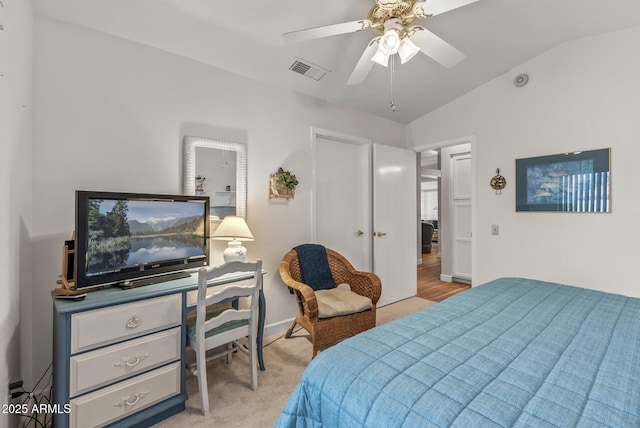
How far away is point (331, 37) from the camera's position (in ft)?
8.05

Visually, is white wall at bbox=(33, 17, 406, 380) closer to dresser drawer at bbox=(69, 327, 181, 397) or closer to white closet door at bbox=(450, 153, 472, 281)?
dresser drawer at bbox=(69, 327, 181, 397)

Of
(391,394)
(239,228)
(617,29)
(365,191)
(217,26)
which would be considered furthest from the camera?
(365,191)

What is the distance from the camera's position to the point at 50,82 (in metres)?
1.86

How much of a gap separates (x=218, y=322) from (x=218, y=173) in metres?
1.24

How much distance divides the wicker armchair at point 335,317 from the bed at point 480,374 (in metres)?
1.03

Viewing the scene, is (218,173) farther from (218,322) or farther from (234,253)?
(218,322)

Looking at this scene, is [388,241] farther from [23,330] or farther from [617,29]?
[23,330]

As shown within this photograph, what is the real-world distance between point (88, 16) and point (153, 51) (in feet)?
1.33

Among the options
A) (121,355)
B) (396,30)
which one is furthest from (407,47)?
(121,355)

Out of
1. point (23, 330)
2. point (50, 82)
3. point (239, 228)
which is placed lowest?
point (23, 330)

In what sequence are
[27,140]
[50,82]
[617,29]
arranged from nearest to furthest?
1. [27,140]
2. [50,82]
3. [617,29]

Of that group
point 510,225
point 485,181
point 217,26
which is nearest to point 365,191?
point 485,181

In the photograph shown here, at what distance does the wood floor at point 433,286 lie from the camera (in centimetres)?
423

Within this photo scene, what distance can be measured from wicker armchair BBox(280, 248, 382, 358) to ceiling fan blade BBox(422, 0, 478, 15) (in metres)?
1.99
